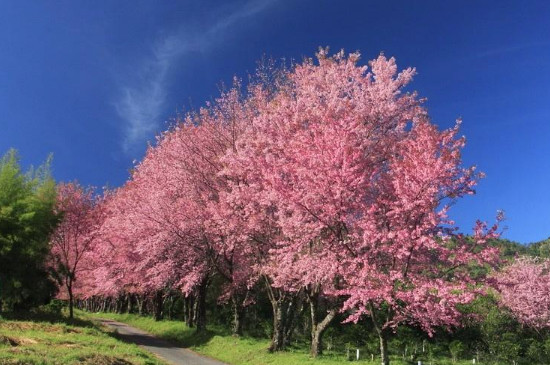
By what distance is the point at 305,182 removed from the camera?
14.9 metres

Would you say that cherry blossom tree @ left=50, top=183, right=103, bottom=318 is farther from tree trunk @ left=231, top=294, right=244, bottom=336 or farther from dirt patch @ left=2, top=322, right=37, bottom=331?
tree trunk @ left=231, top=294, right=244, bottom=336

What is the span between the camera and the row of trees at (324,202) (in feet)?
44.6

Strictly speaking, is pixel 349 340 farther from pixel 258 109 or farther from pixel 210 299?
pixel 258 109

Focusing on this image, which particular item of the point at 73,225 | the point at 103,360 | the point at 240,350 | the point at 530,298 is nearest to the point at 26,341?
the point at 103,360

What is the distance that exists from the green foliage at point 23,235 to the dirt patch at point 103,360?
13929mm

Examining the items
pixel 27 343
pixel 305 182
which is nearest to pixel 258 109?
pixel 305 182

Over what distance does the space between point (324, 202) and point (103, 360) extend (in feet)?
28.9

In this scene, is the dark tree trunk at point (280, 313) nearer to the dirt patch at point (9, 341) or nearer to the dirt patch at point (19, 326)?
the dirt patch at point (9, 341)

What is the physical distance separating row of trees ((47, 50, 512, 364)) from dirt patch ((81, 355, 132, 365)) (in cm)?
675

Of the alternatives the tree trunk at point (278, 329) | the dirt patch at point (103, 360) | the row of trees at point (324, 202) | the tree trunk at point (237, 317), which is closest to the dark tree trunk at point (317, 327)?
the row of trees at point (324, 202)

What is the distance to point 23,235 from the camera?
25.9 m

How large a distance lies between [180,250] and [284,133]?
37.4 feet

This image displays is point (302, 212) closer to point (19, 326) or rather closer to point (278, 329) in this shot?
point (278, 329)

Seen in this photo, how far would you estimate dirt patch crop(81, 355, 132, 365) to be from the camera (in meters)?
13.2
